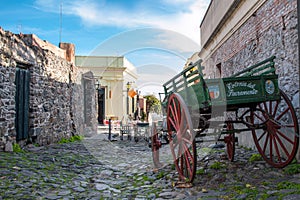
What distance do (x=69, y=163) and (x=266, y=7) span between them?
16.0 ft

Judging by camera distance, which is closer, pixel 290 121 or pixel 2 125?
pixel 290 121

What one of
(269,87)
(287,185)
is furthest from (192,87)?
(287,185)

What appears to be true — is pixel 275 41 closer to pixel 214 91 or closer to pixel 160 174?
pixel 214 91

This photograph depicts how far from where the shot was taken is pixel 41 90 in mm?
7684

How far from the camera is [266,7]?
5312 millimetres

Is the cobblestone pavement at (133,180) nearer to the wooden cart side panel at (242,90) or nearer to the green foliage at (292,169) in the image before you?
the green foliage at (292,169)

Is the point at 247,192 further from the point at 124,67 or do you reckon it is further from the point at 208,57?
the point at 124,67

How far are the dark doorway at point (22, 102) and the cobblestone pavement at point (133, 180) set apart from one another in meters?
0.79

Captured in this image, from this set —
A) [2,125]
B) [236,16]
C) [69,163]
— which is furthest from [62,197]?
[236,16]

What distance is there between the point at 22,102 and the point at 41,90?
91 cm

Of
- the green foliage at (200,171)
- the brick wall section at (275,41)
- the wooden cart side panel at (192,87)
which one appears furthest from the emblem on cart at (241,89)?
the green foliage at (200,171)

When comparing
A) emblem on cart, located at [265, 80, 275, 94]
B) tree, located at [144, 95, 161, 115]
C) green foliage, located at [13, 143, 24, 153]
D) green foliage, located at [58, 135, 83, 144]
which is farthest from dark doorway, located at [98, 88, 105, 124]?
emblem on cart, located at [265, 80, 275, 94]

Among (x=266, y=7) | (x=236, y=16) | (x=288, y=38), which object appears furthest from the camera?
(x=236, y=16)

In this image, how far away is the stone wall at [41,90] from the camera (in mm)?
6030
